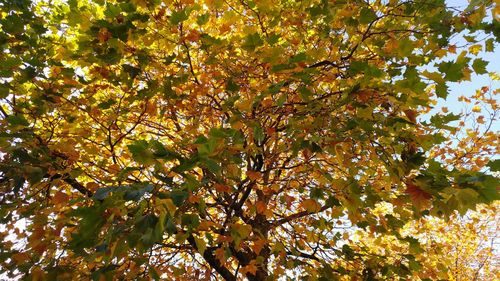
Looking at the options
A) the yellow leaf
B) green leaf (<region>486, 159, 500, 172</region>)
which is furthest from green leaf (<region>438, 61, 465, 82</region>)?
the yellow leaf

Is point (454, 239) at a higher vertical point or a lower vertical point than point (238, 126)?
higher

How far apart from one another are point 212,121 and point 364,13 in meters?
2.63

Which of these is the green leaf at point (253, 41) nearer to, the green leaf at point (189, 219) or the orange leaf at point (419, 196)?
the green leaf at point (189, 219)

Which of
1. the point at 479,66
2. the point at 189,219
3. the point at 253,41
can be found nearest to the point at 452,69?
the point at 479,66

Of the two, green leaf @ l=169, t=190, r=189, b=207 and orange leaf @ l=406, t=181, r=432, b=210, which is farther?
orange leaf @ l=406, t=181, r=432, b=210

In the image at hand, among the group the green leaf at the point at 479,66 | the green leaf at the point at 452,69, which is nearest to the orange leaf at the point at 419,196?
the green leaf at the point at 452,69

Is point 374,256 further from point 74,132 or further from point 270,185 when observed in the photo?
point 74,132

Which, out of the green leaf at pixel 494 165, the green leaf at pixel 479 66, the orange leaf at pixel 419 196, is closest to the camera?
the orange leaf at pixel 419 196

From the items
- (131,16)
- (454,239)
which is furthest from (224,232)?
(454,239)

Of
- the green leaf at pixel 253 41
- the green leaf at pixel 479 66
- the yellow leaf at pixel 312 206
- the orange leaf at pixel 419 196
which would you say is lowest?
the orange leaf at pixel 419 196

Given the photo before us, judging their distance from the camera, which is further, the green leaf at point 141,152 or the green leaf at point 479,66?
the green leaf at point 479,66

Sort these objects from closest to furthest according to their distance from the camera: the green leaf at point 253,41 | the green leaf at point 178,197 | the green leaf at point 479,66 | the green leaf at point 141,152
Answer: the green leaf at point 178,197
the green leaf at point 141,152
the green leaf at point 479,66
the green leaf at point 253,41

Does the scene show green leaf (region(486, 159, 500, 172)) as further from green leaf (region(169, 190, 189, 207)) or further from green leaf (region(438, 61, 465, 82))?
green leaf (region(169, 190, 189, 207))

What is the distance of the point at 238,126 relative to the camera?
3.28m
